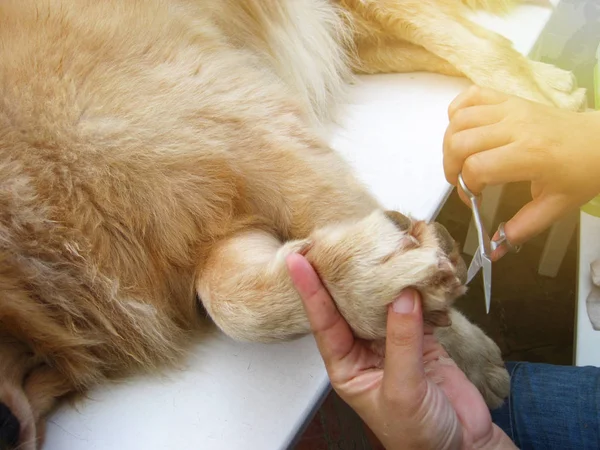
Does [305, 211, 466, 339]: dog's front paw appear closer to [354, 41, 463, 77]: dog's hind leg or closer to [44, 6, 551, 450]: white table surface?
[44, 6, 551, 450]: white table surface

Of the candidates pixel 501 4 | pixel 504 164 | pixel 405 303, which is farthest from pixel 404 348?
pixel 501 4

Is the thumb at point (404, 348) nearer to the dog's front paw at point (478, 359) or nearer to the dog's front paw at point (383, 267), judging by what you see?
the dog's front paw at point (383, 267)

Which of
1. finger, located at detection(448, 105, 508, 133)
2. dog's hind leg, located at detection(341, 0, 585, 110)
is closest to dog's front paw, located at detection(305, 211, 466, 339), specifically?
finger, located at detection(448, 105, 508, 133)

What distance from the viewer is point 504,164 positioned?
758 millimetres

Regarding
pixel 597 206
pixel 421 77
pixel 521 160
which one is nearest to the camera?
pixel 521 160

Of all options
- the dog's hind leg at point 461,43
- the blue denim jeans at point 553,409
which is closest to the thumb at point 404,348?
the blue denim jeans at point 553,409

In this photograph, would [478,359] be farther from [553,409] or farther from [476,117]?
[476,117]

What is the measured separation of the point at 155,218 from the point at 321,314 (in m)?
0.26

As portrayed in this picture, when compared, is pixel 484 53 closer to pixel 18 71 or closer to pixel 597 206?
pixel 597 206

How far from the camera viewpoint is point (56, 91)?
73 cm

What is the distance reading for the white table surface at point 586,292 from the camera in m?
0.93

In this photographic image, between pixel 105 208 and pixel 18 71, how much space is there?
Result: 0.73 ft

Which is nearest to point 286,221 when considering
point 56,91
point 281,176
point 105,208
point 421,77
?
point 281,176

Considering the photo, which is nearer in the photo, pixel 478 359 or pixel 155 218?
pixel 155 218
